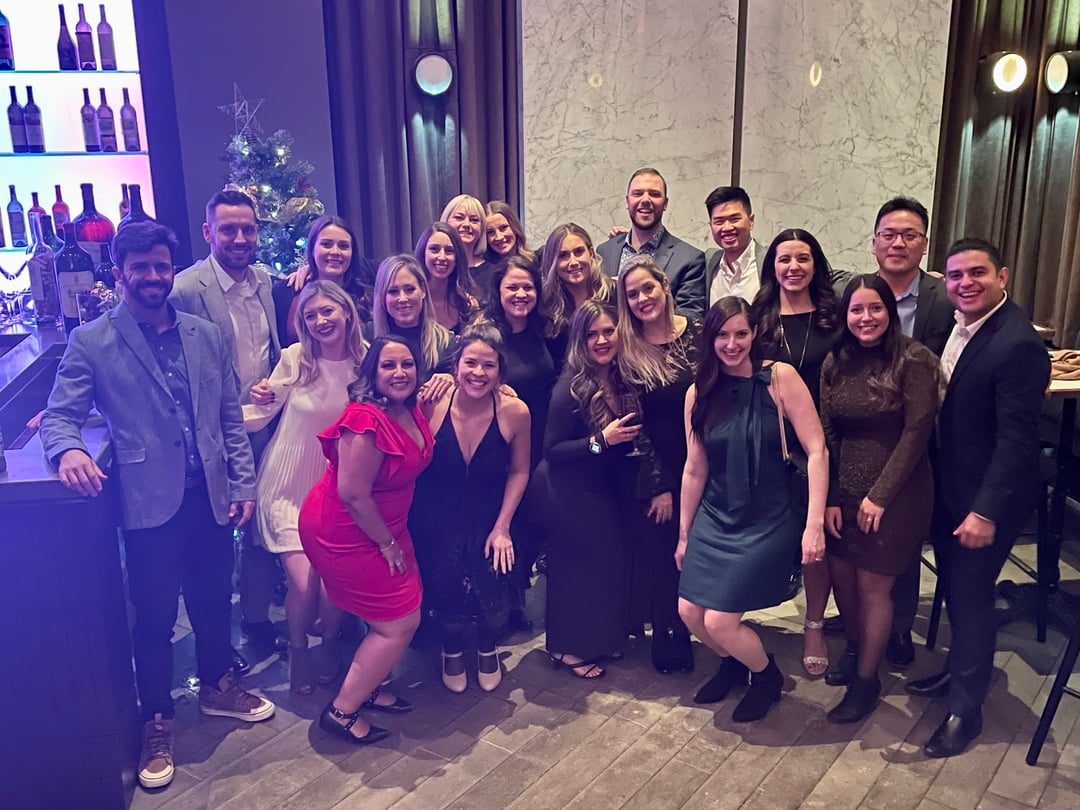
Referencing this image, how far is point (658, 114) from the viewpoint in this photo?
4879 mm

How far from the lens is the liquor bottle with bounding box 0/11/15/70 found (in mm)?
3977

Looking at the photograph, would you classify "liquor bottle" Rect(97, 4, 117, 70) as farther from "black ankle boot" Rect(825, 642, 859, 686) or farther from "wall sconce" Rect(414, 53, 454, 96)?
"black ankle boot" Rect(825, 642, 859, 686)

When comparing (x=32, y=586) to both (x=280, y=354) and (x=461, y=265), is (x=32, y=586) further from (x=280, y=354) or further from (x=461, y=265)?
(x=461, y=265)

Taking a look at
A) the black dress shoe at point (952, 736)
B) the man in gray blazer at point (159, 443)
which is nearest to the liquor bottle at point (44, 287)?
the man in gray blazer at point (159, 443)

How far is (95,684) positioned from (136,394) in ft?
2.54

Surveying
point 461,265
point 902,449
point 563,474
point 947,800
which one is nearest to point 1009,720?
point 947,800

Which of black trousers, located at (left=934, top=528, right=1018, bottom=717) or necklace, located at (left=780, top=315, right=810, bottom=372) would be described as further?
necklace, located at (left=780, top=315, right=810, bottom=372)

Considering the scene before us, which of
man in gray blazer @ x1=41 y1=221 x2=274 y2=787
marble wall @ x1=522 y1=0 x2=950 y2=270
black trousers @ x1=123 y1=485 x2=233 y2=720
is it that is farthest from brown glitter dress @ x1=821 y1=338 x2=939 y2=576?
marble wall @ x1=522 y1=0 x2=950 y2=270

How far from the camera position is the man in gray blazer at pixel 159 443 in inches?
99.5

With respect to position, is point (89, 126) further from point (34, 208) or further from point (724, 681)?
point (724, 681)

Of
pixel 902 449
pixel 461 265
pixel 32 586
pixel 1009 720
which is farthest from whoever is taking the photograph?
pixel 461 265

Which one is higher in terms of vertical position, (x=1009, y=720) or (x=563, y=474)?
(x=563, y=474)

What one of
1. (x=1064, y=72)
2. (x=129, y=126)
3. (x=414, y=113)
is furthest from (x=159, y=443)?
(x=1064, y=72)

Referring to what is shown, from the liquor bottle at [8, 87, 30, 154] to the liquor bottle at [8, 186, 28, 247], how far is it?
0.67 ft
